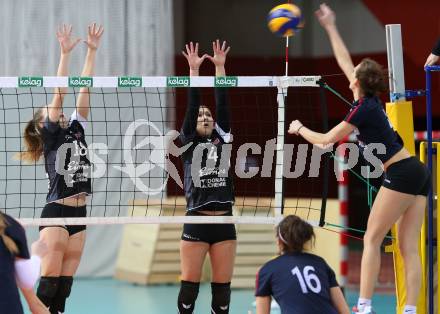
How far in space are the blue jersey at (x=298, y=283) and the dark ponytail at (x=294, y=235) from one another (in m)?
0.05

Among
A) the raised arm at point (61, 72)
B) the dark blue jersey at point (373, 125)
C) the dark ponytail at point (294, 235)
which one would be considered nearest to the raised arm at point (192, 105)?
the raised arm at point (61, 72)

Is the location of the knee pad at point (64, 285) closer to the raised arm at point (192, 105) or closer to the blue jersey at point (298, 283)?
the raised arm at point (192, 105)

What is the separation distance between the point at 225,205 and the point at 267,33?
9.71 m

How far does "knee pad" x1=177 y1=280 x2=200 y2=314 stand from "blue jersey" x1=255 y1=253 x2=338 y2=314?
1.72 metres

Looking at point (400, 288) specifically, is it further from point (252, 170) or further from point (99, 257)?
point (99, 257)

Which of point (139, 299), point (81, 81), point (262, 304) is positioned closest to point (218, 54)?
point (81, 81)

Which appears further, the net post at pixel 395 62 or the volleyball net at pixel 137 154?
the volleyball net at pixel 137 154

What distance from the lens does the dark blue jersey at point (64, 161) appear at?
6.95 metres

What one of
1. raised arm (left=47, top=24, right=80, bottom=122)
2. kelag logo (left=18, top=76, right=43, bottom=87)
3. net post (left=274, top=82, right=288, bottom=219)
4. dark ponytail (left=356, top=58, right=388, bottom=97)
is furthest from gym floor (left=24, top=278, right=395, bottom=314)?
dark ponytail (left=356, top=58, right=388, bottom=97)

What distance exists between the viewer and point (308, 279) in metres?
5.22

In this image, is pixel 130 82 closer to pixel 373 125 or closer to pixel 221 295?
pixel 221 295

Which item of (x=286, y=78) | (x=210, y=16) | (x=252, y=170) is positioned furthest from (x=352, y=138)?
(x=210, y=16)

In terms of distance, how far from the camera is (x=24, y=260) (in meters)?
4.71

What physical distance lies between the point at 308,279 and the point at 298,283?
0.06 meters
